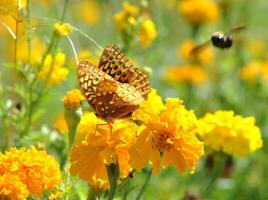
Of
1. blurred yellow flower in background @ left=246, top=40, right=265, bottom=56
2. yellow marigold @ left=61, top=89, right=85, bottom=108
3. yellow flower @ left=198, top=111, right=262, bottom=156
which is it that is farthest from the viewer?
blurred yellow flower in background @ left=246, top=40, right=265, bottom=56

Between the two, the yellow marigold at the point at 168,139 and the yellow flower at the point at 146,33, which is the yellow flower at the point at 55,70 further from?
the yellow marigold at the point at 168,139

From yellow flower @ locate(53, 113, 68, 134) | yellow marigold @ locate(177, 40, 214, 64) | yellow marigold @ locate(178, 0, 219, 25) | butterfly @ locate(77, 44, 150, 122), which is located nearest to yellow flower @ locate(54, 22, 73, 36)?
yellow flower @ locate(53, 113, 68, 134)

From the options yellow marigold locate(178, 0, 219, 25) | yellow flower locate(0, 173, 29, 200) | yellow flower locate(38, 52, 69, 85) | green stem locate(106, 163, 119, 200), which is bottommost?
yellow flower locate(0, 173, 29, 200)

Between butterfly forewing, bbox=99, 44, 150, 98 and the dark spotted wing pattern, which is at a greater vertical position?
butterfly forewing, bbox=99, 44, 150, 98

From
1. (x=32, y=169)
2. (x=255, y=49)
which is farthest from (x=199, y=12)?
(x=32, y=169)

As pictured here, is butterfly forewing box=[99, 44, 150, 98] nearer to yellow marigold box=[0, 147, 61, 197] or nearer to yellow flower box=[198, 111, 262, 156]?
yellow marigold box=[0, 147, 61, 197]

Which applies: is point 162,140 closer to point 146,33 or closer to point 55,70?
point 55,70

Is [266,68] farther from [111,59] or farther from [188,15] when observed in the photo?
[111,59]
